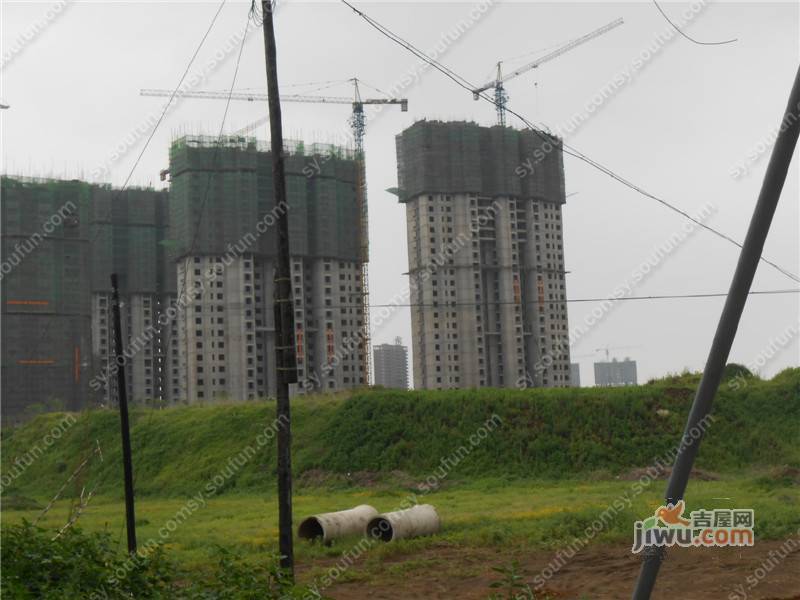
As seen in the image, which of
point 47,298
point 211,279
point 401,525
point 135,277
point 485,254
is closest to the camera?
point 401,525

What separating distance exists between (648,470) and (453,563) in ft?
57.0

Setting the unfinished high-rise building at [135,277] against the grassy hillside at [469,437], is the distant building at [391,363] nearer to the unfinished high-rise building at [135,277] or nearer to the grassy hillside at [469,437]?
the unfinished high-rise building at [135,277]

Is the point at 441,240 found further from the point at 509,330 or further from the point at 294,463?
the point at 294,463

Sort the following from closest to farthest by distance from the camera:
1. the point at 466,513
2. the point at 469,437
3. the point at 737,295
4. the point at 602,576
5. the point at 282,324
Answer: the point at 737,295 → the point at 282,324 → the point at 602,576 → the point at 466,513 → the point at 469,437

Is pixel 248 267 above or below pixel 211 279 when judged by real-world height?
above

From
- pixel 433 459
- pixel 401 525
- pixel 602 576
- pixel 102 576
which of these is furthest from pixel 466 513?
pixel 102 576

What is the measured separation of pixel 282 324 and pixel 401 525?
8400mm

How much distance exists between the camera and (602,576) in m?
14.9

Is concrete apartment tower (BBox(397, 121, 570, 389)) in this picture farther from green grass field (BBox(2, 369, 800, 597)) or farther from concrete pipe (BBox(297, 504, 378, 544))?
concrete pipe (BBox(297, 504, 378, 544))

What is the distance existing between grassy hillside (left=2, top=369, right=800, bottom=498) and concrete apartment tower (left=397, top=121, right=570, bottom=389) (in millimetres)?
32021

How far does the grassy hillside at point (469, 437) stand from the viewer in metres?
A: 33.9

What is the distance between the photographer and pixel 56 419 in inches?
1965

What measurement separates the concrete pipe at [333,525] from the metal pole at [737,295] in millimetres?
15964

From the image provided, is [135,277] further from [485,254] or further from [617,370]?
[617,370]
